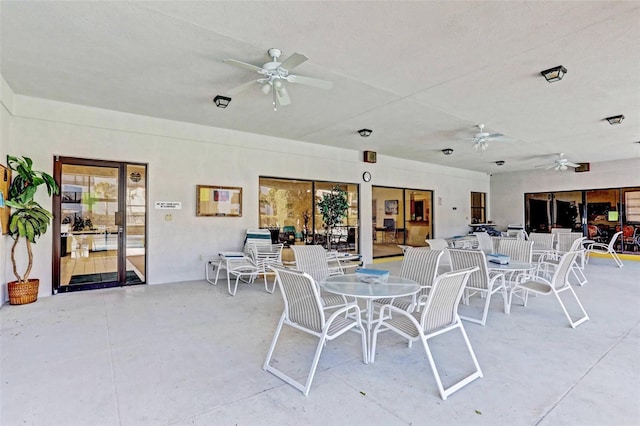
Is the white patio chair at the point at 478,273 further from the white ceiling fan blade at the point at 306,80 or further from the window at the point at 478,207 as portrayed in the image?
the window at the point at 478,207

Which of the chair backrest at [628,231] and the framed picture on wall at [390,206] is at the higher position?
the framed picture on wall at [390,206]

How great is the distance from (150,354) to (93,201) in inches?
141

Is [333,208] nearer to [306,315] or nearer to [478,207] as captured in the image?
[306,315]

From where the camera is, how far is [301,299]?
244cm

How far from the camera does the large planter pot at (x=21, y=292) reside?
434cm

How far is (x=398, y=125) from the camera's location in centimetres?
598

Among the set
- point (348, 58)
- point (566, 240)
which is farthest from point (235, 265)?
point (566, 240)

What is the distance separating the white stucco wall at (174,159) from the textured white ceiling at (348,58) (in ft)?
1.11

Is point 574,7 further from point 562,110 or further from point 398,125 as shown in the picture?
point 398,125

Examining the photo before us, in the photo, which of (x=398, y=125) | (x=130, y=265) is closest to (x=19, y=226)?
(x=130, y=265)

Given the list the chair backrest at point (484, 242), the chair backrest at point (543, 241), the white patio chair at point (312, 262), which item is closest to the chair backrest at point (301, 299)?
the white patio chair at point (312, 262)

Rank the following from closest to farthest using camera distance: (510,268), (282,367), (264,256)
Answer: (282,367), (510,268), (264,256)

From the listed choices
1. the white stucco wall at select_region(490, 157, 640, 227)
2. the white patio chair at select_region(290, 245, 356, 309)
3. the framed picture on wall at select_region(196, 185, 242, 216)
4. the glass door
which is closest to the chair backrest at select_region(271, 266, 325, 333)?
the white patio chair at select_region(290, 245, 356, 309)

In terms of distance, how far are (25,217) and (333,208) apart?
220 inches
